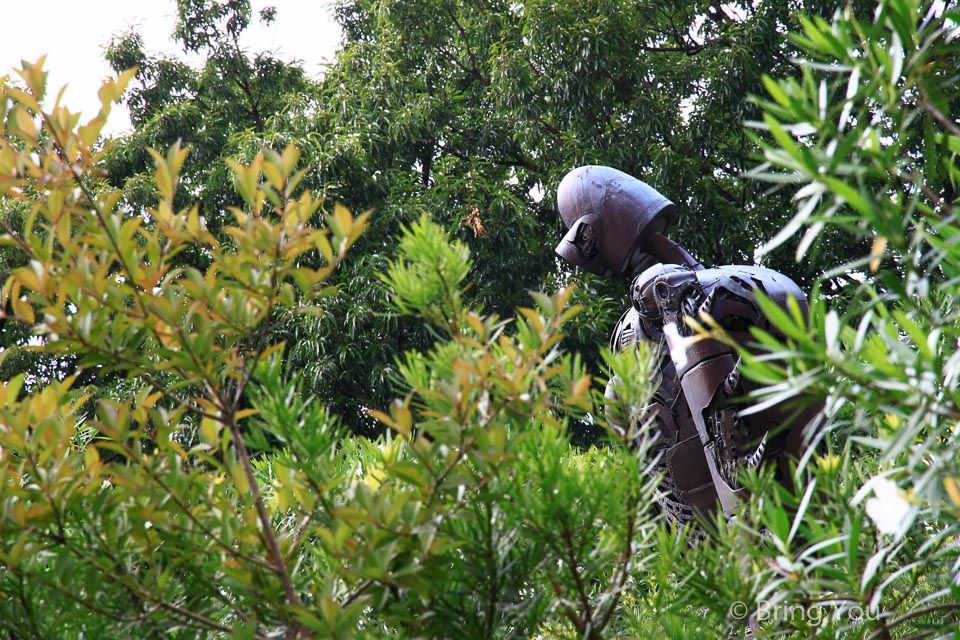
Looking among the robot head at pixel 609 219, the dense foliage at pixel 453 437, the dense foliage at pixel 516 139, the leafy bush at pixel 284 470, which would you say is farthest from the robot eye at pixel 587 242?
the dense foliage at pixel 516 139

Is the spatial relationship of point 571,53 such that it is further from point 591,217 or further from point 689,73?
point 591,217

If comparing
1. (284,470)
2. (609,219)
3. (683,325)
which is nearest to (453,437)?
(284,470)

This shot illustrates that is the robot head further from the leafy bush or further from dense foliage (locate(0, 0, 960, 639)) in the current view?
the leafy bush

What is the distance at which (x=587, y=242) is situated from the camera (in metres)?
3.48

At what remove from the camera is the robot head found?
3.43 metres

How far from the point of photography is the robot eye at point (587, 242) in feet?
11.4

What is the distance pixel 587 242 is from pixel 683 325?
667 millimetres

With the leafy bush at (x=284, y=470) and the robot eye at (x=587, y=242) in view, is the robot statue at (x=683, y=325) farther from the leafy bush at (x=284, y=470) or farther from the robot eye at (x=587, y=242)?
the leafy bush at (x=284, y=470)

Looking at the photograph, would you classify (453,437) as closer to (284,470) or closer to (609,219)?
(284,470)

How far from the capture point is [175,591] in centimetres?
97

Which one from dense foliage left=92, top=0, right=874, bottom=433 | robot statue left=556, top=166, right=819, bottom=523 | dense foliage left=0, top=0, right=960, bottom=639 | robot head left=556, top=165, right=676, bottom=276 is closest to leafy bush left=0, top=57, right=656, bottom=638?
dense foliage left=0, top=0, right=960, bottom=639

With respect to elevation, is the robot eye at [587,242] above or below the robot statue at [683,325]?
above

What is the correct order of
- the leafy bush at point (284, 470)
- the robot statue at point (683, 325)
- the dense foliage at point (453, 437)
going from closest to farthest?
the dense foliage at point (453, 437) < the leafy bush at point (284, 470) < the robot statue at point (683, 325)

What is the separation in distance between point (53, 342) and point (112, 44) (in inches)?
459
